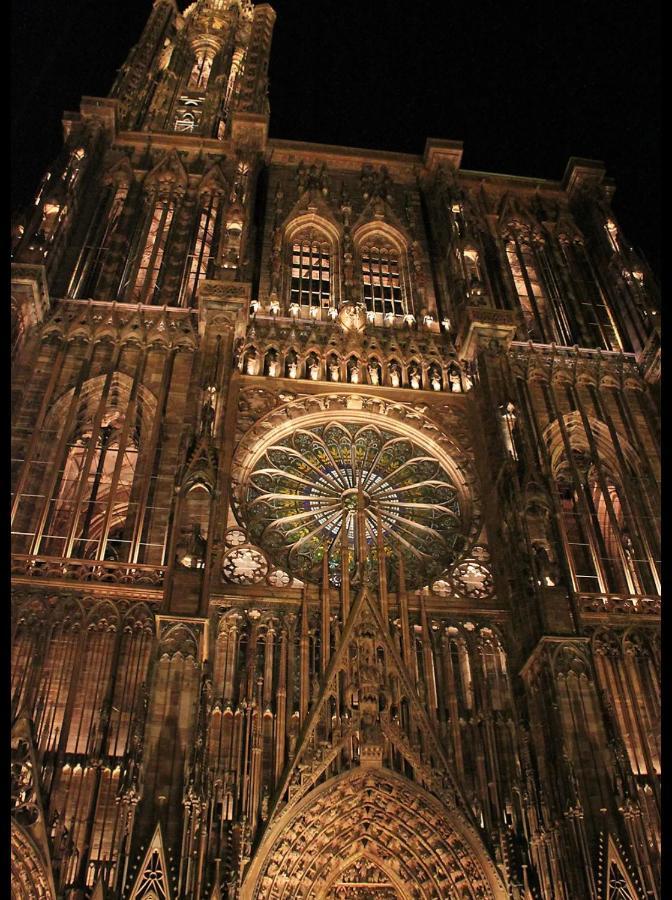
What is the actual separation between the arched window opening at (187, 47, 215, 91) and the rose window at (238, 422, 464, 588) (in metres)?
21.7

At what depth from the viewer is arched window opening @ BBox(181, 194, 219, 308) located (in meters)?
24.0

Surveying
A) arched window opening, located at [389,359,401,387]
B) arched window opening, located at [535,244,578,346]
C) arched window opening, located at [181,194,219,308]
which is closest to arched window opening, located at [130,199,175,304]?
arched window opening, located at [181,194,219,308]

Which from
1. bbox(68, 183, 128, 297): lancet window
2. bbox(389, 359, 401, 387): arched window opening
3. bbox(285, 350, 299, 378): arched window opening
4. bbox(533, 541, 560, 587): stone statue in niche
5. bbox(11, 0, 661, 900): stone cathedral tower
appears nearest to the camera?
bbox(11, 0, 661, 900): stone cathedral tower

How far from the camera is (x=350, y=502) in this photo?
19.3 meters

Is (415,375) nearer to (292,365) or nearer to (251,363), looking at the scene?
(292,365)

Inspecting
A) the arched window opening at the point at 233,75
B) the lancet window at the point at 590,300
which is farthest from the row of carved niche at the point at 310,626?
the arched window opening at the point at 233,75

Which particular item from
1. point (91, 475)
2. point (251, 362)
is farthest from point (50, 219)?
point (91, 475)

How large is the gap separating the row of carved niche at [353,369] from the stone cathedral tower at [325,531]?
96mm

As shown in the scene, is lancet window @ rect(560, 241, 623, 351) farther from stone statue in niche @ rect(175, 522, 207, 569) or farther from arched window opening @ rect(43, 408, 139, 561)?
stone statue in niche @ rect(175, 522, 207, 569)

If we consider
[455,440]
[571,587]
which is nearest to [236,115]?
[455,440]

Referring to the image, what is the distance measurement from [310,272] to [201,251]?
3.40m

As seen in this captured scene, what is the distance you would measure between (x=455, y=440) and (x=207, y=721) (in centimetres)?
983

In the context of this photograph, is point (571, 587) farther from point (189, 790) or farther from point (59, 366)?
point (59, 366)

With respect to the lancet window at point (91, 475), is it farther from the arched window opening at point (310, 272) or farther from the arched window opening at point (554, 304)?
the arched window opening at point (554, 304)
